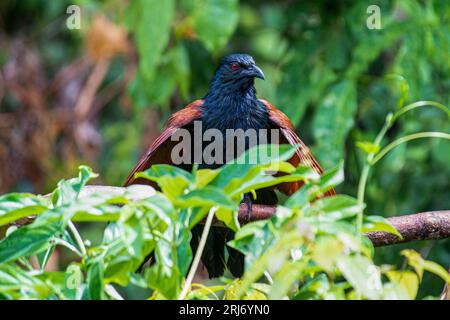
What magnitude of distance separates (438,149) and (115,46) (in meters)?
2.90

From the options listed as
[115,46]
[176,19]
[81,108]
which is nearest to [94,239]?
[81,108]

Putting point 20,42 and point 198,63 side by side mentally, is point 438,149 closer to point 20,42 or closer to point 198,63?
point 198,63

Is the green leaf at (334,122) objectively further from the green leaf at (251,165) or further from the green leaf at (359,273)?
the green leaf at (359,273)

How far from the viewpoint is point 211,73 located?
556cm

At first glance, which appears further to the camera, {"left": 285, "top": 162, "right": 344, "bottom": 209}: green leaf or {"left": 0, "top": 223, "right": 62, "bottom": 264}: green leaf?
{"left": 0, "top": 223, "right": 62, "bottom": 264}: green leaf

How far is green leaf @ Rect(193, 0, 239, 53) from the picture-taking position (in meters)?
4.41

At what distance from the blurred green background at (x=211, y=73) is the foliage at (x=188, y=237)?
23.0 inches

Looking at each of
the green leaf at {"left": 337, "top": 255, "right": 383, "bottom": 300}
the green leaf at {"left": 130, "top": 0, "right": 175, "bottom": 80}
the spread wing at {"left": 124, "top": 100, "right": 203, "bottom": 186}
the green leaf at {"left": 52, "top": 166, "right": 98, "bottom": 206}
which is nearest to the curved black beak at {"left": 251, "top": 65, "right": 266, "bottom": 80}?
the spread wing at {"left": 124, "top": 100, "right": 203, "bottom": 186}

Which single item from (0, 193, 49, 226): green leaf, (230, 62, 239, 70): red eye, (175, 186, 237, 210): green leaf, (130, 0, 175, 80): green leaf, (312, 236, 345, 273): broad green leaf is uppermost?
(130, 0, 175, 80): green leaf

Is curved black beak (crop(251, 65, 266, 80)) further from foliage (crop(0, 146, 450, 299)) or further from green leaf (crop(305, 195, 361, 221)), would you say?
green leaf (crop(305, 195, 361, 221))

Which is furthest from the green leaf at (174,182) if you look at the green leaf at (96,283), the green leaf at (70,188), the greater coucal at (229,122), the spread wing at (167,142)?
the spread wing at (167,142)

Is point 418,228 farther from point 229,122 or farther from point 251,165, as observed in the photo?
point 229,122

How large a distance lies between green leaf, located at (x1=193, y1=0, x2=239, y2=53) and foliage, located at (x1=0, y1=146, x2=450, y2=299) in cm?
249

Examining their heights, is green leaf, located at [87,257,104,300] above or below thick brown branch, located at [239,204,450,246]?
above
